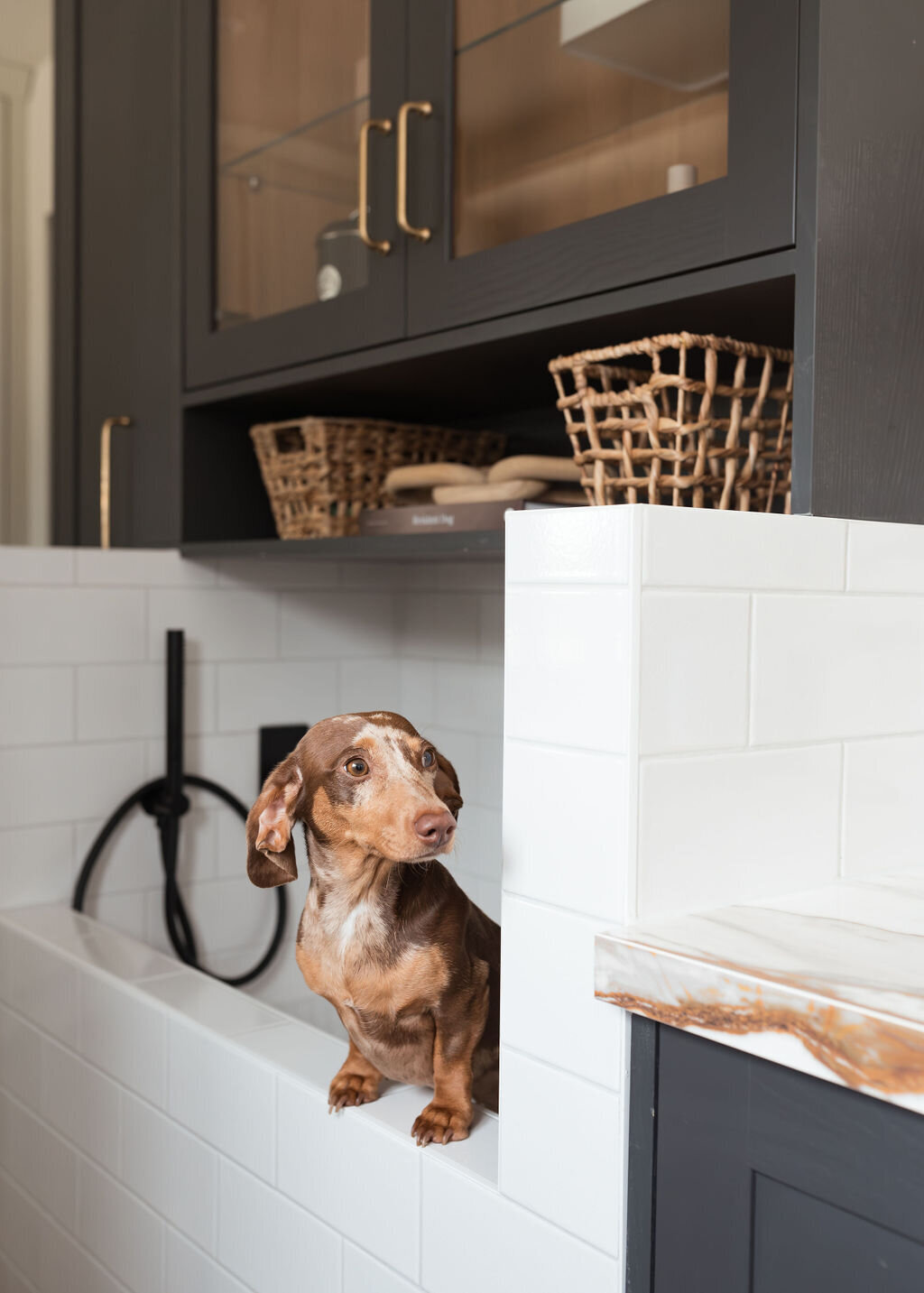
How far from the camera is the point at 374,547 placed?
130 centimetres

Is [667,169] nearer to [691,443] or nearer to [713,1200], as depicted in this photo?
[691,443]

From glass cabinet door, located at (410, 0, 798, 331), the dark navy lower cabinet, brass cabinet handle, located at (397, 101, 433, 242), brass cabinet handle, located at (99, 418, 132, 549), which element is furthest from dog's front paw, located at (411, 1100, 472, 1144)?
brass cabinet handle, located at (99, 418, 132, 549)

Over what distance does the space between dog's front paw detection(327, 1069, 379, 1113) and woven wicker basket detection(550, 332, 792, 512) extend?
20.9 inches

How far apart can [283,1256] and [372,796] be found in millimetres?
468

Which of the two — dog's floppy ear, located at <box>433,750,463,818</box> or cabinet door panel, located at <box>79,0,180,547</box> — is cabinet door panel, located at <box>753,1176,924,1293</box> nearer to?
dog's floppy ear, located at <box>433,750,463,818</box>

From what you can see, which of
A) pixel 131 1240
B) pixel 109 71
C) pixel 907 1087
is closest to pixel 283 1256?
pixel 131 1240

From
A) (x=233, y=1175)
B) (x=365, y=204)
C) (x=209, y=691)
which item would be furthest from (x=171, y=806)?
(x=365, y=204)

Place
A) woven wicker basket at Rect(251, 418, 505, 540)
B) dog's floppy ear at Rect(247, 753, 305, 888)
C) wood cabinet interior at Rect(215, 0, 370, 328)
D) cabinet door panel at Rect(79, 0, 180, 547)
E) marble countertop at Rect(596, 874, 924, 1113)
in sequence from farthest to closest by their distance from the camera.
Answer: cabinet door panel at Rect(79, 0, 180, 547)
woven wicker basket at Rect(251, 418, 505, 540)
wood cabinet interior at Rect(215, 0, 370, 328)
dog's floppy ear at Rect(247, 753, 305, 888)
marble countertop at Rect(596, 874, 924, 1113)

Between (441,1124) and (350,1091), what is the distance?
Result: 0.32ft

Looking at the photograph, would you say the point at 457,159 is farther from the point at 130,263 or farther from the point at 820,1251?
the point at 820,1251

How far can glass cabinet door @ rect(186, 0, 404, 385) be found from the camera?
4.08ft

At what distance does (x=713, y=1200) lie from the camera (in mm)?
717

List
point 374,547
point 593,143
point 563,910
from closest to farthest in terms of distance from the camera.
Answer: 1. point 563,910
2. point 593,143
3. point 374,547

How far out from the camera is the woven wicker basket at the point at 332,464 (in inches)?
56.9
